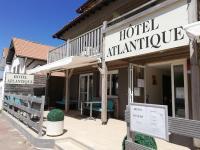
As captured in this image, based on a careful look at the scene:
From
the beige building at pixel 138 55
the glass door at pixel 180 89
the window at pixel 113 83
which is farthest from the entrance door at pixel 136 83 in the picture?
the window at pixel 113 83

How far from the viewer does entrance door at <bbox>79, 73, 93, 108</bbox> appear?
44.4ft

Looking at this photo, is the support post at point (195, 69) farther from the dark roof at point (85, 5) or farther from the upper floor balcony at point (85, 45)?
the dark roof at point (85, 5)

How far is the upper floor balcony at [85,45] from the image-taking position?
938 cm

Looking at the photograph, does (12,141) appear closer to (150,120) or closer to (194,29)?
(150,120)

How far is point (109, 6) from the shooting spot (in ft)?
37.9

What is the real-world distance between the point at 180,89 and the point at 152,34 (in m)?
2.73

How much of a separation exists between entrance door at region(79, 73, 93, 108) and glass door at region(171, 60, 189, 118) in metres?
6.34

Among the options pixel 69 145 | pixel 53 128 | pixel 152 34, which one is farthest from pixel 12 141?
pixel 152 34

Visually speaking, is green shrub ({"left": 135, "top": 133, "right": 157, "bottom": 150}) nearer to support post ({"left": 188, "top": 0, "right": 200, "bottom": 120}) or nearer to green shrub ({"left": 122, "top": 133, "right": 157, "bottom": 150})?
green shrub ({"left": 122, "top": 133, "right": 157, "bottom": 150})

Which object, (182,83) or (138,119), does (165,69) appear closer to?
(182,83)

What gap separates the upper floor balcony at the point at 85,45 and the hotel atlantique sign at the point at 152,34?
3.29 ft

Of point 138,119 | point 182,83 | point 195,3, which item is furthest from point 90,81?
point 138,119

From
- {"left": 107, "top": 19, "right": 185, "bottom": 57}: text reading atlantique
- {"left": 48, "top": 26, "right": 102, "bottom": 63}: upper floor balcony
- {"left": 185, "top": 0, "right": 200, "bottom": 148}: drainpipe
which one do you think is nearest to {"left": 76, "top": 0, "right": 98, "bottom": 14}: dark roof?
{"left": 48, "top": 26, "right": 102, "bottom": 63}: upper floor balcony

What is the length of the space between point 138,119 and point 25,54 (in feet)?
55.0
